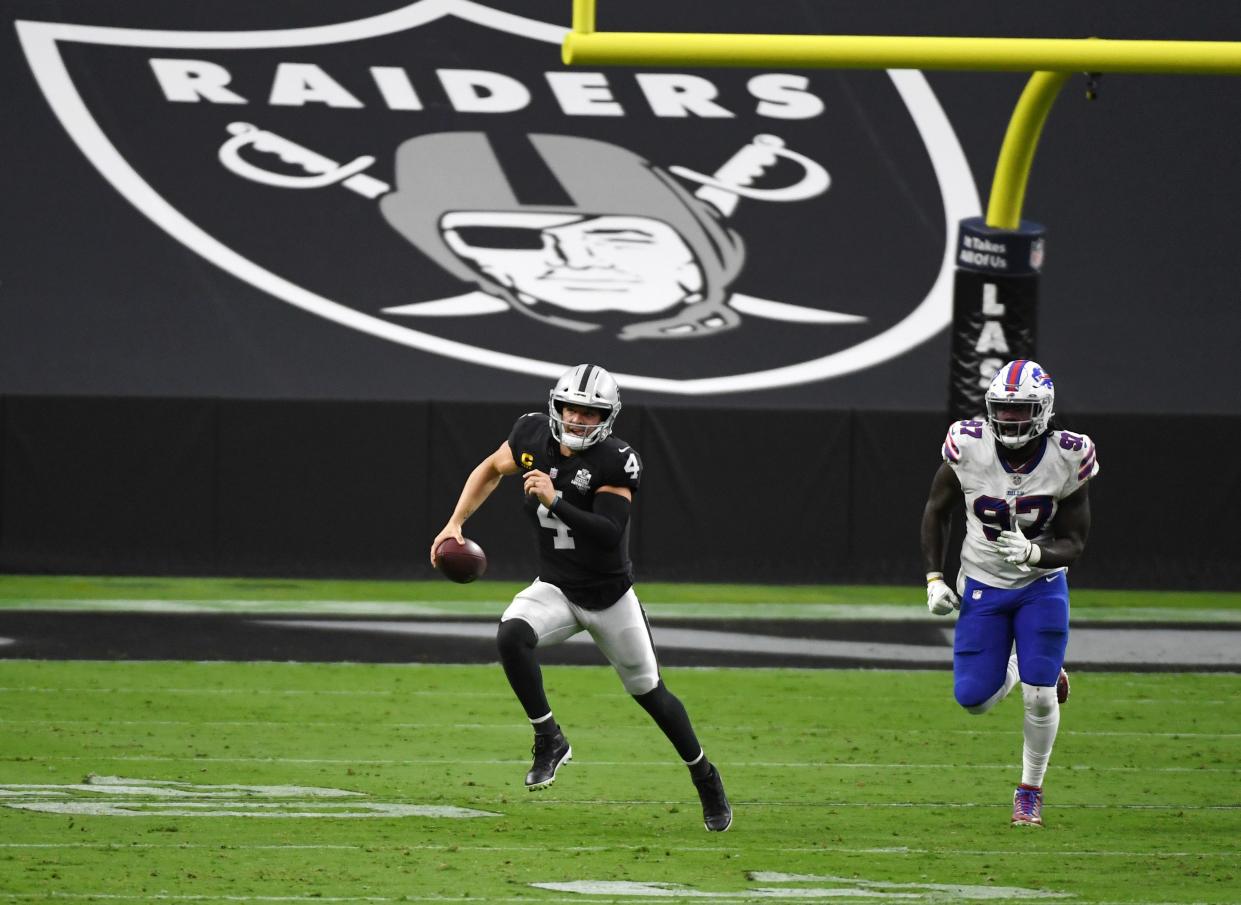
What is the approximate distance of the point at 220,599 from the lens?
13.7 meters

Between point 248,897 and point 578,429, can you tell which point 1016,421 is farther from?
point 248,897

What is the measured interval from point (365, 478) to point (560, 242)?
3086 millimetres

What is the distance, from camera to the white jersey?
7.33m

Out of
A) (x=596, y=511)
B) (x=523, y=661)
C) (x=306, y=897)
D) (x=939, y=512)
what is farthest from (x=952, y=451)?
(x=306, y=897)

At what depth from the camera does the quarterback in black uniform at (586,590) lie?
22.9 ft

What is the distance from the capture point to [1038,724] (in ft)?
23.9

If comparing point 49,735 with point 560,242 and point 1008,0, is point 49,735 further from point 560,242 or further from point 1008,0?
point 1008,0

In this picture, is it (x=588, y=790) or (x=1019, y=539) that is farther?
(x=588, y=790)

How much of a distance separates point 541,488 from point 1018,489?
1.82 m

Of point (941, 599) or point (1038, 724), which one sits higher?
point (941, 599)

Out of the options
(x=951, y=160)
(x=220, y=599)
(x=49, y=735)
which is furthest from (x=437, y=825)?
(x=951, y=160)

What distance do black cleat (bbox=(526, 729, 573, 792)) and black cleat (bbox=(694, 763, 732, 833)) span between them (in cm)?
50

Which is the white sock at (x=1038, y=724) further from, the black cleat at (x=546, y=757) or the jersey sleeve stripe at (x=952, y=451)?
the black cleat at (x=546, y=757)

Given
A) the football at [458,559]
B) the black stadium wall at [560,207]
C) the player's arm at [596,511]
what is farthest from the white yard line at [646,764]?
the black stadium wall at [560,207]
